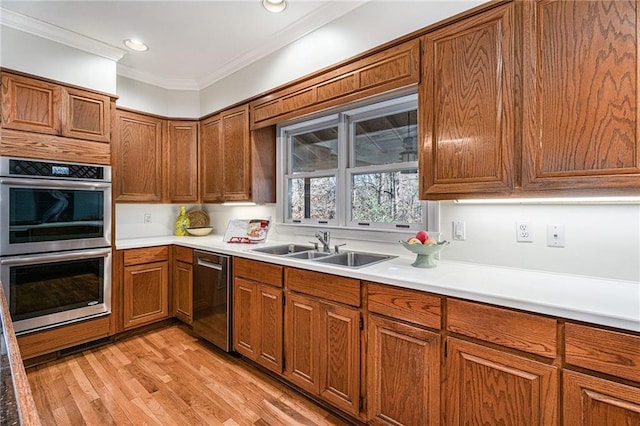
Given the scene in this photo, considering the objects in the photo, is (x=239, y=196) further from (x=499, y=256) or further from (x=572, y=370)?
(x=572, y=370)

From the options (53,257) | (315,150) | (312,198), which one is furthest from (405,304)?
(53,257)

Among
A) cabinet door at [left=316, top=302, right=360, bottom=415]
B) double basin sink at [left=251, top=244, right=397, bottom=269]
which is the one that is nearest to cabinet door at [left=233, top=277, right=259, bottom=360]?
double basin sink at [left=251, top=244, right=397, bottom=269]

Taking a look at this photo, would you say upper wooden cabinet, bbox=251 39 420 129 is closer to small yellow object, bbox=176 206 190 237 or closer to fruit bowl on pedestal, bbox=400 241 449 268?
fruit bowl on pedestal, bbox=400 241 449 268

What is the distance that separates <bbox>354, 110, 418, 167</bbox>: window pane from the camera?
7.39ft

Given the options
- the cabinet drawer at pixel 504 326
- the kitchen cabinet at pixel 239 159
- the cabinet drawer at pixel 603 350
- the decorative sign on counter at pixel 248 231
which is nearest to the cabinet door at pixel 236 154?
the kitchen cabinet at pixel 239 159

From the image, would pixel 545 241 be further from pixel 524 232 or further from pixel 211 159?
pixel 211 159

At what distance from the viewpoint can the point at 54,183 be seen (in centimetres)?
247

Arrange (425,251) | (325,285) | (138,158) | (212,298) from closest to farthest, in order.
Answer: (425,251), (325,285), (212,298), (138,158)

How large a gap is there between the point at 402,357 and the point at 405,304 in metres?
0.27

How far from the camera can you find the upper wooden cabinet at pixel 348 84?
6.15ft

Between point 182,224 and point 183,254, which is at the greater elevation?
point 182,224

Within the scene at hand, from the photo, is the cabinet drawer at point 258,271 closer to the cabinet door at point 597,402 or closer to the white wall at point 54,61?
the cabinet door at point 597,402

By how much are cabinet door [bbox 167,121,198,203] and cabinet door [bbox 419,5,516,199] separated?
9.12 feet

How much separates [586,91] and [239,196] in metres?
2.67
